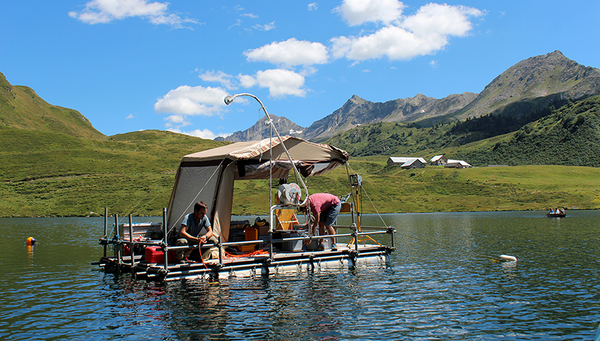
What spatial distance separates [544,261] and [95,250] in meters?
36.5

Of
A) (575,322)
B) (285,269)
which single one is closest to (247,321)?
(285,269)

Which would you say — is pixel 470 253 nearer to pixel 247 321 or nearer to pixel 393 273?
pixel 393 273

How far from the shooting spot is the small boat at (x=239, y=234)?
20391 millimetres

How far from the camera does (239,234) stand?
25031 millimetres

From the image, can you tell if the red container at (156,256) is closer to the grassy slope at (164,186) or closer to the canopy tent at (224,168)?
the canopy tent at (224,168)

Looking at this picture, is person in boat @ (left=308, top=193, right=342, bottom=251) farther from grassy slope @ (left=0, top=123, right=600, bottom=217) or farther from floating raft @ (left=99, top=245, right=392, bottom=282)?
grassy slope @ (left=0, top=123, right=600, bottom=217)

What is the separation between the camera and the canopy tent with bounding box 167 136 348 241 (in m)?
22.8

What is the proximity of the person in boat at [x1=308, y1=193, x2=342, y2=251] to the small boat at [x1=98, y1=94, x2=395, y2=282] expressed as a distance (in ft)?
1.63

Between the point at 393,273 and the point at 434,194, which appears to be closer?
the point at 393,273

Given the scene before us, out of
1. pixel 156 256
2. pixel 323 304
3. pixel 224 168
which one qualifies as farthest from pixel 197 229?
pixel 323 304

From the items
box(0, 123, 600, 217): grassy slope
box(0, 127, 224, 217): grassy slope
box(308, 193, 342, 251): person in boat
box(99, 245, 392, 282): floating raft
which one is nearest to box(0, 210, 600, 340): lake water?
box(99, 245, 392, 282): floating raft

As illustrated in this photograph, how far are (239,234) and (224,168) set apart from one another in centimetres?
434

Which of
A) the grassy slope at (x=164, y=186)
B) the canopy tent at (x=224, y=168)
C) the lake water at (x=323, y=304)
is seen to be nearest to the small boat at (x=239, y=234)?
the canopy tent at (x=224, y=168)

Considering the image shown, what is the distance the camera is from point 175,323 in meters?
13.9
